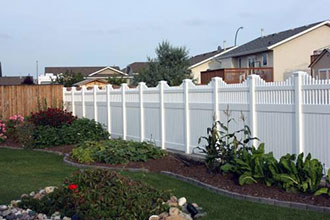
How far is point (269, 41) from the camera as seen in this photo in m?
41.0

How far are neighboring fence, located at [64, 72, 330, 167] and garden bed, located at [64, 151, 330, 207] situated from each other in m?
1.13

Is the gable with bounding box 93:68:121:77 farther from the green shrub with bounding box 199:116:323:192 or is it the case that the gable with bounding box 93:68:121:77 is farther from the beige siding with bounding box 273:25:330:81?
the green shrub with bounding box 199:116:323:192

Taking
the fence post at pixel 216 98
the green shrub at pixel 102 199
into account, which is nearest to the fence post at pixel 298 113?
the fence post at pixel 216 98

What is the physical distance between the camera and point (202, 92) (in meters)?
13.1

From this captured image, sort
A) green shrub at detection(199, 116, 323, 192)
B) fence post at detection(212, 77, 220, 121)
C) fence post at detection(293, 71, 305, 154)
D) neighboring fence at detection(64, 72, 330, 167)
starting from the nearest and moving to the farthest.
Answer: green shrub at detection(199, 116, 323, 192) < neighboring fence at detection(64, 72, 330, 167) < fence post at detection(293, 71, 305, 154) < fence post at detection(212, 77, 220, 121)

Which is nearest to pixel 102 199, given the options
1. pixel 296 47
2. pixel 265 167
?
pixel 265 167

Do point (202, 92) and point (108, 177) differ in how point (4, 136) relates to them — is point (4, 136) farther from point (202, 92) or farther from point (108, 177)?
point (108, 177)

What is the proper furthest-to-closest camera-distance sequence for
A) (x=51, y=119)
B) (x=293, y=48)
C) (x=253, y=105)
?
(x=293, y=48) < (x=51, y=119) < (x=253, y=105)

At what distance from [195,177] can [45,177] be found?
332 centimetres

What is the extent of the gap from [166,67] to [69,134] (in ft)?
60.6

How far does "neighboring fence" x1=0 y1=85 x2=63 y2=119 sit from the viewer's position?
2202 cm

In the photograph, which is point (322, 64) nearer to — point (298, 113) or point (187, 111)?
point (187, 111)

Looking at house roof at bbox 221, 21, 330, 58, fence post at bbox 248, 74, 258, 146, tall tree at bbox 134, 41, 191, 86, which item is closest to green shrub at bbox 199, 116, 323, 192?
fence post at bbox 248, 74, 258, 146

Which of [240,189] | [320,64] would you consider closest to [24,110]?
[240,189]
